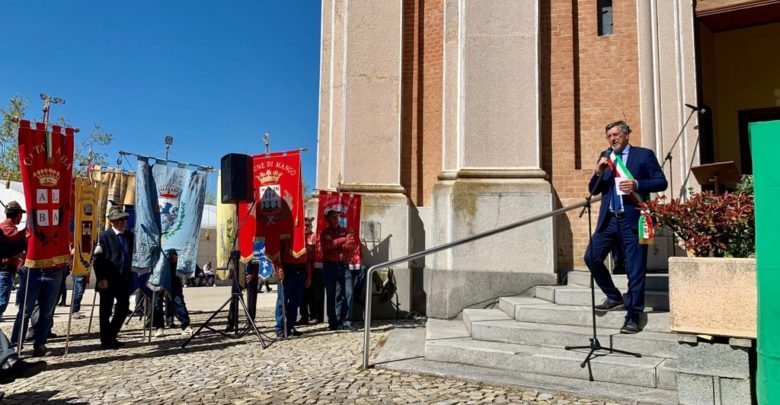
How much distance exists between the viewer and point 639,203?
186 inches

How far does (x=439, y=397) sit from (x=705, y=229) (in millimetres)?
2379

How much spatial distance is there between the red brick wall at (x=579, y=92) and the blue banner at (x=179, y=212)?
5674 millimetres

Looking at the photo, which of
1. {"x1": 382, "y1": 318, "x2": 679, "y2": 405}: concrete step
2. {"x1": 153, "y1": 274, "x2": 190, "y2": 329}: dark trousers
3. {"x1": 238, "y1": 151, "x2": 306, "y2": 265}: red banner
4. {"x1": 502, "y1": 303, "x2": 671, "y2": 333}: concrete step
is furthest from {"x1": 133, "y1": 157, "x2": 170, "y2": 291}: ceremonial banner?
{"x1": 502, "y1": 303, "x2": 671, "y2": 333}: concrete step

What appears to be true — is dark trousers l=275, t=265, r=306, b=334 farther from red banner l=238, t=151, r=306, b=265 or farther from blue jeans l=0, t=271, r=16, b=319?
blue jeans l=0, t=271, r=16, b=319

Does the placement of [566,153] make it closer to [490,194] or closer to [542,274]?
[490,194]

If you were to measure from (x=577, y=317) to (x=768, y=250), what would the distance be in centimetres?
261

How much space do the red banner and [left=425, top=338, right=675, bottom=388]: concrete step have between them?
3.08m

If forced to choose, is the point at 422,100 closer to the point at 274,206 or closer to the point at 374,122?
the point at 374,122

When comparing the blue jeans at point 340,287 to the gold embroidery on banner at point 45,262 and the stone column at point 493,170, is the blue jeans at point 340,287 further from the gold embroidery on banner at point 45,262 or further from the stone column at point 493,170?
Answer: the gold embroidery on banner at point 45,262

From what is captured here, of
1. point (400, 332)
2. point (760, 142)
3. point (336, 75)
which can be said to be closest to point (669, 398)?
point (760, 142)

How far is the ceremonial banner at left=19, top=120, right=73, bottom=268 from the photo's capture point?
6.12 m

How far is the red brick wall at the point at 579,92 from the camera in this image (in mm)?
8055

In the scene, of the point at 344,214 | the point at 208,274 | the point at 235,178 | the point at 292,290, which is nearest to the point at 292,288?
the point at 292,290

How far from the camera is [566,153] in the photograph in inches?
323
